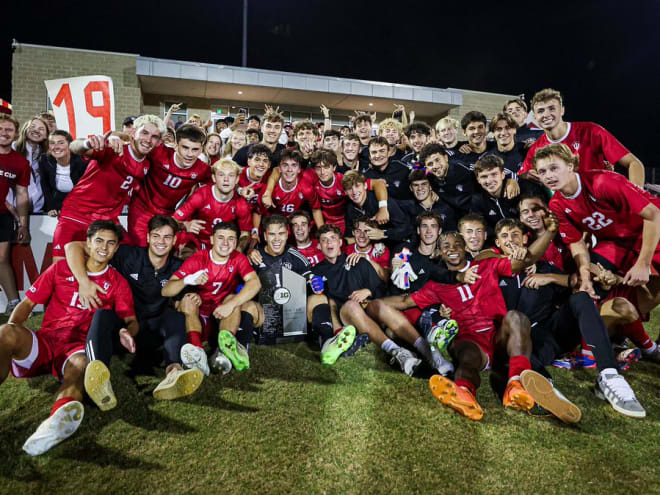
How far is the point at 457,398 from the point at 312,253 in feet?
7.59

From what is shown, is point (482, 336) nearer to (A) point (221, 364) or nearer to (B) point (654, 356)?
(B) point (654, 356)

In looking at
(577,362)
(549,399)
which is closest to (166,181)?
(549,399)

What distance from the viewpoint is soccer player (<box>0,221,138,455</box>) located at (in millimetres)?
2199

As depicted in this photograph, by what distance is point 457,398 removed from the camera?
2537mm

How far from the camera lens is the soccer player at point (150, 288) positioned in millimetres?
3010

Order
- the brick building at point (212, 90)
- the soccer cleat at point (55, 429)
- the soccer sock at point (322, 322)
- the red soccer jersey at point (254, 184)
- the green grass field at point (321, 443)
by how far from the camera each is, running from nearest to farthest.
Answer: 1. the green grass field at point (321, 443)
2. the soccer cleat at point (55, 429)
3. the soccer sock at point (322, 322)
4. the red soccer jersey at point (254, 184)
5. the brick building at point (212, 90)

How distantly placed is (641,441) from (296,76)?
13628 mm

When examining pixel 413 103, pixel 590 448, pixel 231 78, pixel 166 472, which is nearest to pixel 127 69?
pixel 231 78

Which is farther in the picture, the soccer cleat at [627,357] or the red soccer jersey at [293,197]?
the red soccer jersey at [293,197]

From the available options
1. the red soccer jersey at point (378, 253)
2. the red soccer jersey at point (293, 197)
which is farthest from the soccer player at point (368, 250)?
the red soccer jersey at point (293, 197)

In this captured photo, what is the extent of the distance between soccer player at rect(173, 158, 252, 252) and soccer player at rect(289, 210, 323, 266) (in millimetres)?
512

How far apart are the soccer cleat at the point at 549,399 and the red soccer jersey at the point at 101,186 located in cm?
392

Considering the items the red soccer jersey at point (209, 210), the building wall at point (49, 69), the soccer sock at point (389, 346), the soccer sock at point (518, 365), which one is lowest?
the soccer sock at point (389, 346)

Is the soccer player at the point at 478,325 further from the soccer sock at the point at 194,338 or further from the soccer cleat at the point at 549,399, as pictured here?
the soccer sock at the point at 194,338
